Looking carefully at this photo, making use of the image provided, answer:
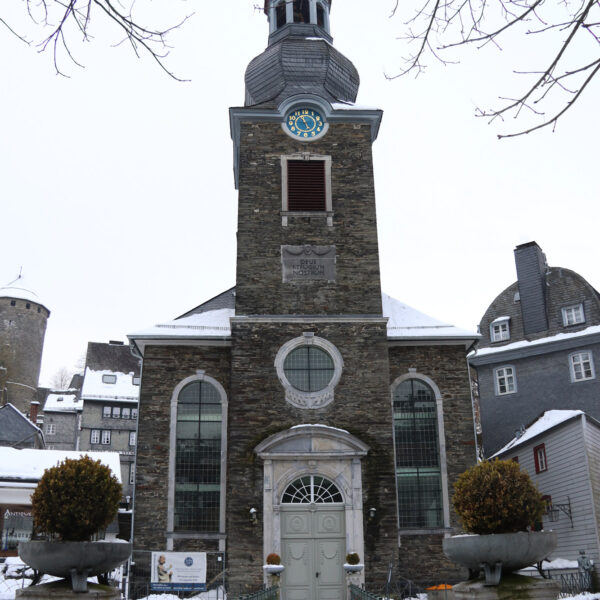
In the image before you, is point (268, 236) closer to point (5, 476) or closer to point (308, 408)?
point (308, 408)

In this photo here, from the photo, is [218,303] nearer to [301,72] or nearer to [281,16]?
[301,72]

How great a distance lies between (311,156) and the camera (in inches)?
909

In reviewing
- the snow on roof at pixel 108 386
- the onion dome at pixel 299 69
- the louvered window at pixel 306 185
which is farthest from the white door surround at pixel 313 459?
the snow on roof at pixel 108 386

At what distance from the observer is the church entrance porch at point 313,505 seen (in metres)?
18.5

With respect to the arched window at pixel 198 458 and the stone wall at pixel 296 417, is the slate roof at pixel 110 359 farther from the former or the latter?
the stone wall at pixel 296 417

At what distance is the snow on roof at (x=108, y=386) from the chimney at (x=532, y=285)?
31.0m

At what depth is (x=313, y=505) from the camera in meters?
19.1

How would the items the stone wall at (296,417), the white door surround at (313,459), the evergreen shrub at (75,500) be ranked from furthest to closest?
the white door surround at (313,459)
the stone wall at (296,417)
the evergreen shrub at (75,500)

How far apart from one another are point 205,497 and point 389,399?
18.4 ft

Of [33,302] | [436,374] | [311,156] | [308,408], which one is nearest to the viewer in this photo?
[308,408]

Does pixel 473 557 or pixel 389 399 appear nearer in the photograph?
pixel 473 557

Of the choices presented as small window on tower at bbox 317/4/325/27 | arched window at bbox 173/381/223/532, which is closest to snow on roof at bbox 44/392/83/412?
arched window at bbox 173/381/223/532

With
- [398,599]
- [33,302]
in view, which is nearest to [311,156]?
[398,599]

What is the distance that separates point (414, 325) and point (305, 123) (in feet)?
23.6
